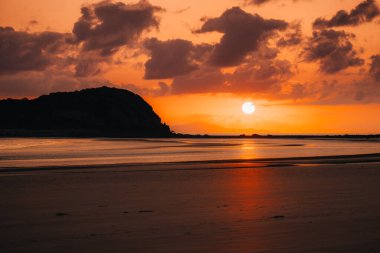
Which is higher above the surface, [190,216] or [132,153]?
[132,153]

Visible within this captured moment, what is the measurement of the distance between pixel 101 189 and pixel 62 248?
10.8 m

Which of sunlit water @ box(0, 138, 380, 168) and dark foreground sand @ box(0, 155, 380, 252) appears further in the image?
sunlit water @ box(0, 138, 380, 168)

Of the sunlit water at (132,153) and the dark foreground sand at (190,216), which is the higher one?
the sunlit water at (132,153)

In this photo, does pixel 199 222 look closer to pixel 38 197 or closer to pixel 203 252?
pixel 203 252

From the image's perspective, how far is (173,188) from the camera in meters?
21.0

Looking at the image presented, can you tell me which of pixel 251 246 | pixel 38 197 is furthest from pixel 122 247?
pixel 38 197

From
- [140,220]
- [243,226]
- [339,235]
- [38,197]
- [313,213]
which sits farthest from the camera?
[38,197]

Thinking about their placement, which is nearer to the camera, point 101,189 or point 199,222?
point 199,222

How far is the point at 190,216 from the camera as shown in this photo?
1377cm

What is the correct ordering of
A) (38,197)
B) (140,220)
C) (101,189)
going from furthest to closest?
1. (101,189)
2. (38,197)
3. (140,220)

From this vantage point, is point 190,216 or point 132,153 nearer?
point 190,216

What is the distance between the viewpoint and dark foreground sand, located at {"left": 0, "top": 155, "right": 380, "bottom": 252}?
10.4 m

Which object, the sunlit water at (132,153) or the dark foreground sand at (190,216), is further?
the sunlit water at (132,153)

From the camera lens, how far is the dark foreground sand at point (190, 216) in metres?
10.4
